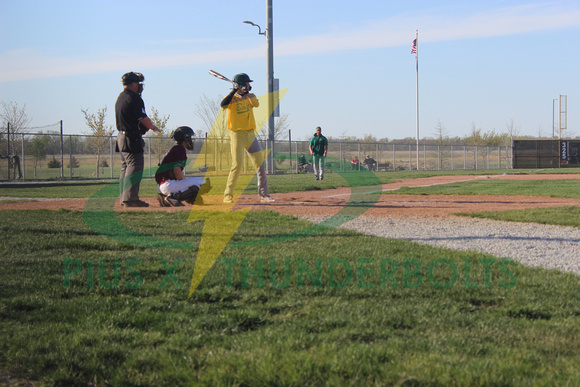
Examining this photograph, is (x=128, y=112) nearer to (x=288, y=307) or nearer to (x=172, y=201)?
(x=172, y=201)

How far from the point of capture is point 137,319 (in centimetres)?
341

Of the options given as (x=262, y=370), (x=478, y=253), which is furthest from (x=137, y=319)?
(x=478, y=253)

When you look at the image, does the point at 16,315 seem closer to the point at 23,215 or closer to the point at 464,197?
the point at 23,215

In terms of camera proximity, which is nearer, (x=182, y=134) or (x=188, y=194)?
(x=182, y=134)

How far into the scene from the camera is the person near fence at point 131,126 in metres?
7.71

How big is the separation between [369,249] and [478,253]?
1064 mm

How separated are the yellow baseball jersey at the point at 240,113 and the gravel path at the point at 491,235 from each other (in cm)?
229

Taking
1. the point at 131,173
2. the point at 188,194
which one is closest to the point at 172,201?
the point at 188,194

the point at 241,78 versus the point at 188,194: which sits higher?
the point at 241,78

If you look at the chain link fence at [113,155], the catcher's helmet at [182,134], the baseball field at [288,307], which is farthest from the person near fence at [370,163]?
the baseball field at [288,307]

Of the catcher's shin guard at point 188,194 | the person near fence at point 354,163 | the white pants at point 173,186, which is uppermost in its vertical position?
the person near fence at point 354,163

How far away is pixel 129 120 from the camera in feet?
25.4

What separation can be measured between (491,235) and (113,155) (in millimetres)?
25719

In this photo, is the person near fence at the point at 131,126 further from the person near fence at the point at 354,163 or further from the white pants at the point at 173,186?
the person near fence at the point at 354,163
